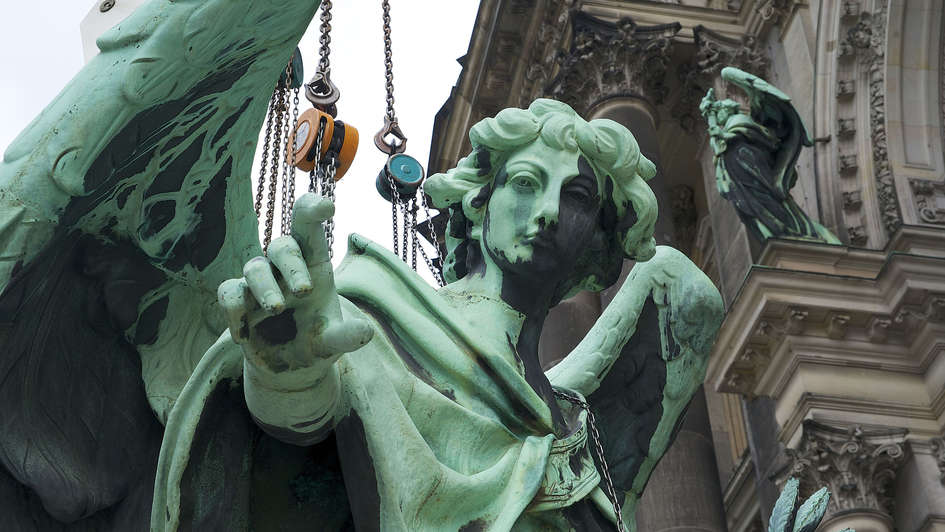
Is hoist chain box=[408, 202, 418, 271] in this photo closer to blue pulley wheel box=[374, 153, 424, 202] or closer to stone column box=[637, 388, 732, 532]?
blue pulley wheel box=[374, 153, 424, 202]

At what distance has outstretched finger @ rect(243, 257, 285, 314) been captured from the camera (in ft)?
6.81

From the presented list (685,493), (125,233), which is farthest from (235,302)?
(685,493)

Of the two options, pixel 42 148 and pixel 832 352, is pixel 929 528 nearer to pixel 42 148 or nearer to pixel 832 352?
pixel 832 352

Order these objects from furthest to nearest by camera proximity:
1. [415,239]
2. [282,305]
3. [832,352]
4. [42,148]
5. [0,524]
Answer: [832,352]
[415,239]
[0,524]
[42,148]
[282,305]

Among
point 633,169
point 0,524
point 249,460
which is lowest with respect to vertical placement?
point 0,524

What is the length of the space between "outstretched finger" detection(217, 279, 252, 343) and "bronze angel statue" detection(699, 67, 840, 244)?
7.44m

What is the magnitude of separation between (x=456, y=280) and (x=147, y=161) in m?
0.74

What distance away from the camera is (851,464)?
830 cm

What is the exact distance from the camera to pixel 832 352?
8758 mm

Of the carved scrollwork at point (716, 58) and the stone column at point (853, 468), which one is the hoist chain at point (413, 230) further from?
the carved scrollwork at point (716, 58)

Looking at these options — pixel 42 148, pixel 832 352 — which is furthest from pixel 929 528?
pixel 42 148

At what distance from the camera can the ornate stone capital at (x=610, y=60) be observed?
38.1ft

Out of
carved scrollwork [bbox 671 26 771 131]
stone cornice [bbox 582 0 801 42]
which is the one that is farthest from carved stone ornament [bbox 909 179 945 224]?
stone cornice [bbox 582 0 801 42]

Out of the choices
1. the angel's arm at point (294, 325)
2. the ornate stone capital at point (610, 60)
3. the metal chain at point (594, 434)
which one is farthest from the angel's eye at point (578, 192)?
the ornate stone capital at point (610, 60)
